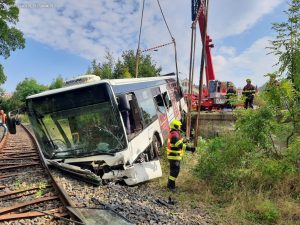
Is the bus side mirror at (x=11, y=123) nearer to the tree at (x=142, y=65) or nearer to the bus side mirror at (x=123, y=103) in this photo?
the bus side mirror at (x=123, y=103)

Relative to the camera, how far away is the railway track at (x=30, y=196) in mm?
6047

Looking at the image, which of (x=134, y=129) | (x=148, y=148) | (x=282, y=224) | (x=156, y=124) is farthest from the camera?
(x=156, y=124)

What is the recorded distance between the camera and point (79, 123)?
8750 millimetres

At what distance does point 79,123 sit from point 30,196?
211 cm

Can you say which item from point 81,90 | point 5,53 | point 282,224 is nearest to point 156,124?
point 81,90

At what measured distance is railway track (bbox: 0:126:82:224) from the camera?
605 cm

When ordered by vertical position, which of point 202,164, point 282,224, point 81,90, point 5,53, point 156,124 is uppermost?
point 5,53

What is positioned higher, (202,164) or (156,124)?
(156,124)

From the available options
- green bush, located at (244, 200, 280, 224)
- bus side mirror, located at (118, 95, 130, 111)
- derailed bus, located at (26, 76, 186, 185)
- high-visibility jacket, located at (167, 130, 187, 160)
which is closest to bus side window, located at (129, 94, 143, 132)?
derailed bus, located at (26, 76, 186, 185)

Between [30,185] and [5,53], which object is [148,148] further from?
[5,53]

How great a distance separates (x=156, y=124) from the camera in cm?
1188

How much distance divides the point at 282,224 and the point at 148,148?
5.00 metres

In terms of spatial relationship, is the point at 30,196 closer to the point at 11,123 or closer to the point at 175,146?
the point at 11,123

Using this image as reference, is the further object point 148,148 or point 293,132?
point 148,148
